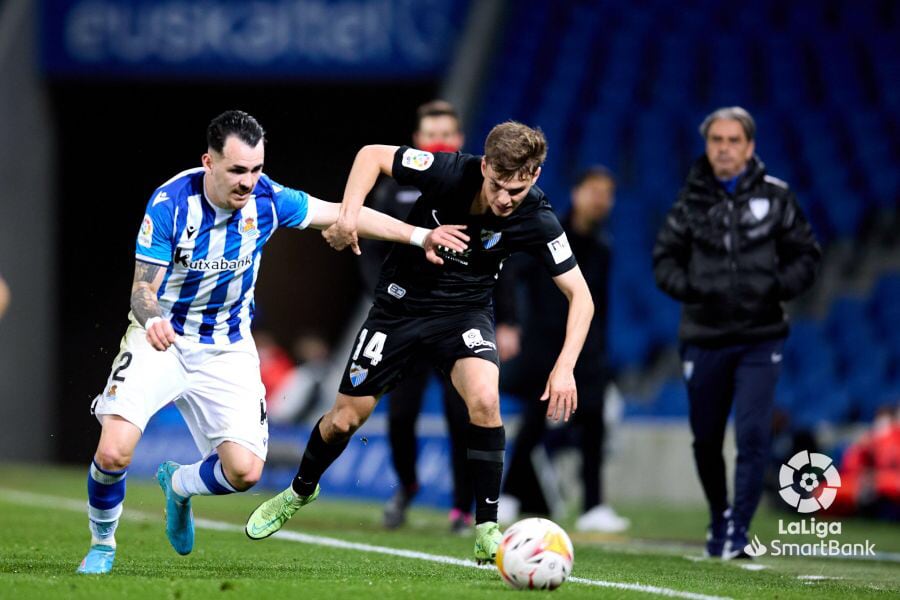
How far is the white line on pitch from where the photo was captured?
552cm

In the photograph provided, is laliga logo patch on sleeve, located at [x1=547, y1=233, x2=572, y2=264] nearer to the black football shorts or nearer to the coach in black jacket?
the black football shorts

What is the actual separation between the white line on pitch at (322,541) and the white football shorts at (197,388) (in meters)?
1.03

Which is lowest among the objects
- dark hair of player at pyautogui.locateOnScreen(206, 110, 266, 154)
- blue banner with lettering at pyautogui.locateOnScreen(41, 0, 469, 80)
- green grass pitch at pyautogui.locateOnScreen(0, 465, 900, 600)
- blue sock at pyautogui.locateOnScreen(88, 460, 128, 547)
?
green grass pitch at pyautogui.locateOnScreen(0, 465, 900, 600)

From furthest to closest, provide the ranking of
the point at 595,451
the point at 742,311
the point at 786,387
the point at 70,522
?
1. the point at 786,387
2. the point at 595,451
3. the point at 70,522
4. the point at 742,311

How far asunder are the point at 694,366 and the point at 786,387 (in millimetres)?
6268

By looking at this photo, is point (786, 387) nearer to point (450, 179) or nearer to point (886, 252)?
point (886, 252)

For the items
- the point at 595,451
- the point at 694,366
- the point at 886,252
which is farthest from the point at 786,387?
the point at 694,366

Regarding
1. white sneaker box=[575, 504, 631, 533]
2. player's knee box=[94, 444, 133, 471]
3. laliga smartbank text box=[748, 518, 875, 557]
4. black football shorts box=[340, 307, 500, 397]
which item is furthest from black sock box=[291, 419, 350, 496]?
white sneaker box=[575, 504, 631, 533]

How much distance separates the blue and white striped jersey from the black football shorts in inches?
21.1

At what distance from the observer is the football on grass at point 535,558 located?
17.3ft

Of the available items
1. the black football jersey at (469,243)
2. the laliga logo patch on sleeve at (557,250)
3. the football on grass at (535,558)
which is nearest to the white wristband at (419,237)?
the black football jersey at (469,243)

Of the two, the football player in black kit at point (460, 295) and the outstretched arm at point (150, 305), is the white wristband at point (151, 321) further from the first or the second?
the football player in black kit at point (460, 295)

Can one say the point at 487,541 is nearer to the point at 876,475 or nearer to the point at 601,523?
the point at 601,523

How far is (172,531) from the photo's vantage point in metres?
6.36
